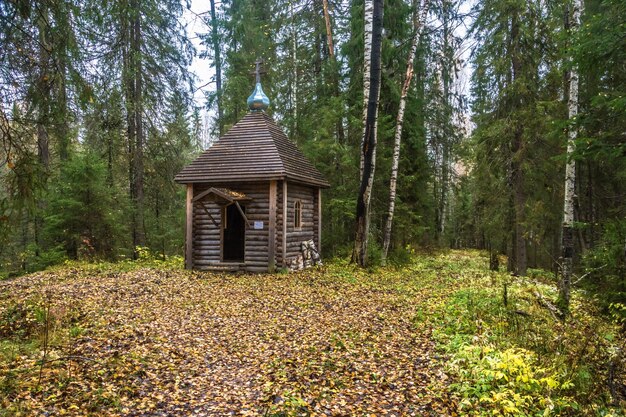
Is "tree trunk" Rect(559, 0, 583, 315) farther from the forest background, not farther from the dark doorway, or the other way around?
the dark doorway

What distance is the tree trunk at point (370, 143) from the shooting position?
12.9 metres

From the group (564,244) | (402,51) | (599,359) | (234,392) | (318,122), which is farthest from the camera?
(318,122)

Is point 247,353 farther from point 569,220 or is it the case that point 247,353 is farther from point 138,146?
point 138,146

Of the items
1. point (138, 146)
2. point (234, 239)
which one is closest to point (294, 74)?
point (138, 146)

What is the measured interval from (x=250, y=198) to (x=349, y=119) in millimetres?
5883

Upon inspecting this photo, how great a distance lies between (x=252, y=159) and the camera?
13.8 metres

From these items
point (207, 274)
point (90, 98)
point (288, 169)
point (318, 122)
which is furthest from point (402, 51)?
point (90, 98)

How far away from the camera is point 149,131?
18.3m

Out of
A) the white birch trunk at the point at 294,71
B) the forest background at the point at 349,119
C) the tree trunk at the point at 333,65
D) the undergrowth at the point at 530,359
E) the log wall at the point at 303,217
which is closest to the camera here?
the undergrowth at the point at 530,359

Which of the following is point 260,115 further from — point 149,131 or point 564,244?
point 564,244

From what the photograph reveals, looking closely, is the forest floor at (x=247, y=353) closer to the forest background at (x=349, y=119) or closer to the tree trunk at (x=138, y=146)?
the forest background at (x=349, y=119)

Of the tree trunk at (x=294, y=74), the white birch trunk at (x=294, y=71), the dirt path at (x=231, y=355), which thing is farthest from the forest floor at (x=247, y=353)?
the white birch trunk at (x=294, y=71)

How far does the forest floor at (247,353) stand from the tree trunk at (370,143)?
3.58m

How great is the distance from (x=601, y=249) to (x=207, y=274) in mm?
11058
